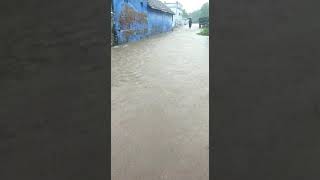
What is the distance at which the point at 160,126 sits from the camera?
4.94m

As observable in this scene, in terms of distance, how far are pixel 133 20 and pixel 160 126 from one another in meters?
16.9

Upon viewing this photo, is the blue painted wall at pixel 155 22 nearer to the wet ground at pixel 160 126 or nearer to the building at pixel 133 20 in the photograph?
the building at pixel 133 20

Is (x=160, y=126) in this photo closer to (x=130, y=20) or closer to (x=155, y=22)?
(x=130, y=20)

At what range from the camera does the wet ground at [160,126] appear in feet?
11.5

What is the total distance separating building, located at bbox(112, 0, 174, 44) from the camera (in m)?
18.3

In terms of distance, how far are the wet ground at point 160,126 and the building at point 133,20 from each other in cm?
889

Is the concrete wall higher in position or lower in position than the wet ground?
higher

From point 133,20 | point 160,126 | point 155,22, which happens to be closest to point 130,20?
point 133,20

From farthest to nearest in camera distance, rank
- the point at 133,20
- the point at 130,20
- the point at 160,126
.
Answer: the point at 133,20
the point at 130,20
the point at 160,126

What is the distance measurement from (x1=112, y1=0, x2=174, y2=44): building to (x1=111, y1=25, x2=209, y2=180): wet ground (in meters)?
8.89

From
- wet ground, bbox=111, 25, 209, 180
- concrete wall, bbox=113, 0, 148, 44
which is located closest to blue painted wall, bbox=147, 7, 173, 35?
concrete wall, bbox=113, 0, 148, 44

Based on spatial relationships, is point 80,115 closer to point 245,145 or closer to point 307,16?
point 245,145

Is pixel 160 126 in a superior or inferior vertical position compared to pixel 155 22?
inferior

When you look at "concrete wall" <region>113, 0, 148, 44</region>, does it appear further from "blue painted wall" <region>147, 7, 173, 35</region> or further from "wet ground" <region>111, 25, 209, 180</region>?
"wet ground" <region>111, 25, 209, 180</region>
